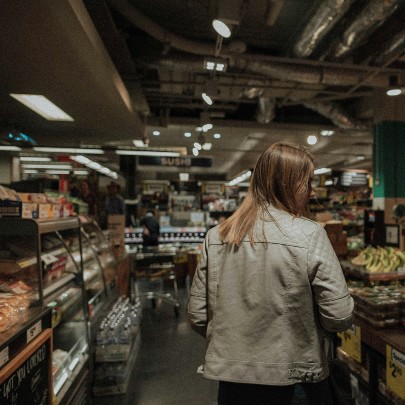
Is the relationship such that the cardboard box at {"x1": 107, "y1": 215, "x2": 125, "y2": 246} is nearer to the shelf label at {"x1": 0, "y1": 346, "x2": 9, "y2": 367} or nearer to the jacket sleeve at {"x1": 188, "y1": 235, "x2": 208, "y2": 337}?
the shelf label at {"x1": 0, "y1": 346, "x2": 9, "y2": 367}

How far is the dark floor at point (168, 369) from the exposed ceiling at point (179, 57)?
109 inches

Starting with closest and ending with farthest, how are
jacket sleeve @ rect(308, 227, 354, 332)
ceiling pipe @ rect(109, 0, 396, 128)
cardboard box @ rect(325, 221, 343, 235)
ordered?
jacket sleeve @ rect(308, 227, 354, 332), ceiling pipe @ rect(109, 0, 396, 128), cardboard box @ rect(325, 221, 343, 235)

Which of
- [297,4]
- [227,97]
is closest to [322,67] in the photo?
[297,4]

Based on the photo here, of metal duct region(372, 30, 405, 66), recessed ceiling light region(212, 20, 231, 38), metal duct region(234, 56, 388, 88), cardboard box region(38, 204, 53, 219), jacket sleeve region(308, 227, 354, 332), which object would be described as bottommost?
jacket sleeve region(308, 227, 354, 332)

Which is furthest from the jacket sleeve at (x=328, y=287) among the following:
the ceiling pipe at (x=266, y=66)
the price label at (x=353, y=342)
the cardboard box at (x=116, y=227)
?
the cardboard box at (x=116, y=227)

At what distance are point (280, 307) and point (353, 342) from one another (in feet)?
5.47

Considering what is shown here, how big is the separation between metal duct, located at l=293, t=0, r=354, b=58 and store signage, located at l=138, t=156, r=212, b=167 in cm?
427

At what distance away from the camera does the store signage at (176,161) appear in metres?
8.13

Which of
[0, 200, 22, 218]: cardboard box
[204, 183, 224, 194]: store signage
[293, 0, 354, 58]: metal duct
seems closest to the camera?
[0, 200, 22, 218]: cardboard box

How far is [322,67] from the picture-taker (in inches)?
186

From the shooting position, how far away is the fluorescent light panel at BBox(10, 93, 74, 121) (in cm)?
400

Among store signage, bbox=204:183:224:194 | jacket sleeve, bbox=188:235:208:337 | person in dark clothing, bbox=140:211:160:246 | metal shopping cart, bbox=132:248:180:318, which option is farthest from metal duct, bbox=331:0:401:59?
store signage, bbox=204:183:224:194

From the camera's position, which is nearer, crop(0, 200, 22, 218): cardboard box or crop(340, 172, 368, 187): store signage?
crop(0, 200, 22, 218): cardboard box

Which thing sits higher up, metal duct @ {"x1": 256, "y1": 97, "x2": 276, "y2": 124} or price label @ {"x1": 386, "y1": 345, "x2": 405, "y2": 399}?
metal duct @ {"x1": 256, "y1": 97, "x2": 276, "y2": 124}
